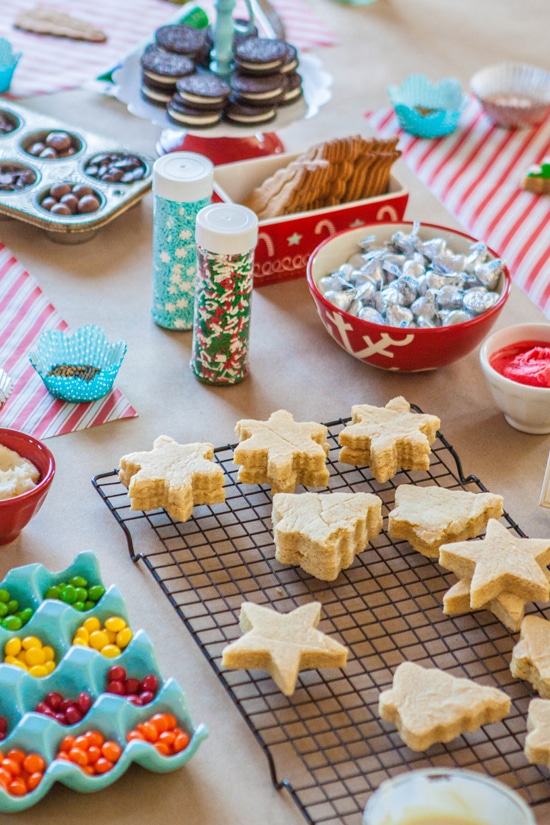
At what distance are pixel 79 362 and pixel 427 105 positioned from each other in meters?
1.20

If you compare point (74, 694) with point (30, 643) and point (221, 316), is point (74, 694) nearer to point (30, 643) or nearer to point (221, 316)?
point (30, 643)

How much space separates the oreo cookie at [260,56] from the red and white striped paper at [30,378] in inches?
23.5

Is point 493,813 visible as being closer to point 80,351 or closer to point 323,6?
point 80,351

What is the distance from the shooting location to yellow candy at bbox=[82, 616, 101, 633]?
49.0 inches

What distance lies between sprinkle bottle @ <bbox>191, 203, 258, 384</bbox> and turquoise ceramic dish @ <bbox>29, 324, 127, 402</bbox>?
0.46 ft

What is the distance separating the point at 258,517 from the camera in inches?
57.7

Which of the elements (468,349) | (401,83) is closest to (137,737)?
(468,349)

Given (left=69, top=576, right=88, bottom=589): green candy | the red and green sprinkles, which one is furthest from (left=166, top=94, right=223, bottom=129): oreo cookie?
(left=69, top=576, right=88, bottom=589): green candy

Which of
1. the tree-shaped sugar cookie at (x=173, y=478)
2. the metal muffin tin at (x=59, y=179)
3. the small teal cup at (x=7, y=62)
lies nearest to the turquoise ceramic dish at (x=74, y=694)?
the tree-shaped sugar cookie at (x=173, y=478)

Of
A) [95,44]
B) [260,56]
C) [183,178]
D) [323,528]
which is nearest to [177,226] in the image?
[183,178]

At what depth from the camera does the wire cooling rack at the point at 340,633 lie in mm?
1154

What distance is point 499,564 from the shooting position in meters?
1.30

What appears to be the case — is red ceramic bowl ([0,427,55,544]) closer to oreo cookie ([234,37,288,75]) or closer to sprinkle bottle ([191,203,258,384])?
sprinkle bottle ([191,203,258,384])

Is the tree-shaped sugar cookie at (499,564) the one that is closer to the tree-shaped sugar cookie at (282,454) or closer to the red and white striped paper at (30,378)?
the tree-shaped sugar cookie at (282,454)
